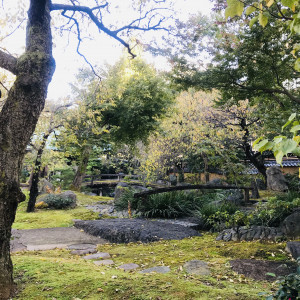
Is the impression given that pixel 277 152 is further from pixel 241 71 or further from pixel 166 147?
pixel 166 147

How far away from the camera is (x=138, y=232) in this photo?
634 cm

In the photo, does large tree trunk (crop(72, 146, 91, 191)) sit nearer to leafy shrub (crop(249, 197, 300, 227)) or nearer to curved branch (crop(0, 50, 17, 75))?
leafy shrub (crop(249, 197, 300, 227))

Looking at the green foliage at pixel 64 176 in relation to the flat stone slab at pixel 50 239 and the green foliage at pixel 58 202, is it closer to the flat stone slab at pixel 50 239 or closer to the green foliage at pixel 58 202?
the green foliage at pixel 58 202

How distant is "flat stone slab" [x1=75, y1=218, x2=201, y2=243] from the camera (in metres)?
6.19

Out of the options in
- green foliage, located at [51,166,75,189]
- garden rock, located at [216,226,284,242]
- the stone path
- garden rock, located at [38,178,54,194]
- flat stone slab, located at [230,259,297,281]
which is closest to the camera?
flat stone slab, located at [230,259,297,281]

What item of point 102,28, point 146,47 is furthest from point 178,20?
point 102,28

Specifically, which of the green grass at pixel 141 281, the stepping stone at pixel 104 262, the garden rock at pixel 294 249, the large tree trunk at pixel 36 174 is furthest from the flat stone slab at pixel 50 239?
the garden rock at pixel 294 249

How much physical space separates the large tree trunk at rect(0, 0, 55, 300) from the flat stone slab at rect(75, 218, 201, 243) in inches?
150

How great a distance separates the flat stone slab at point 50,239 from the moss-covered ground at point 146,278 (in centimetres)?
76

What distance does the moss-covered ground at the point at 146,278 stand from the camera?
2.54 metres

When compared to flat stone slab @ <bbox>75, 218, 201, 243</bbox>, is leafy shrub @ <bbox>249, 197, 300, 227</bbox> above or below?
above

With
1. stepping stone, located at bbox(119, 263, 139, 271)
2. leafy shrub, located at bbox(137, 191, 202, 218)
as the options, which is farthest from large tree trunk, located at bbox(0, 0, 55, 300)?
leafy shrub, located at bbox(137, 191, 202, 218)

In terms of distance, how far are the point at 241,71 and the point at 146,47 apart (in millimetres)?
2273

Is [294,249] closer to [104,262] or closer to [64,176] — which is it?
[104,262]
